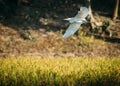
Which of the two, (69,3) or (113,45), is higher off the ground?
(69,3)

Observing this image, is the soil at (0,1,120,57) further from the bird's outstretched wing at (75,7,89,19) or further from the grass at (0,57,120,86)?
the bird's outstretched wing at (75,7,89,19)

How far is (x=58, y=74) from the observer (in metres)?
6.90

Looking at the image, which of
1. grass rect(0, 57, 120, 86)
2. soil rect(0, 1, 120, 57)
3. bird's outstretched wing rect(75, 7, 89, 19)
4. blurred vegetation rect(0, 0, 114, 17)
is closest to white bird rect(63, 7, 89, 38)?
bird's outstretched wing rect(75, 7, 89, 19)

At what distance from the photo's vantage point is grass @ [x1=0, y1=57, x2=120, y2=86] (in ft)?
22.2

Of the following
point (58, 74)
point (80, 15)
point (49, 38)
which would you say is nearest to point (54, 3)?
point (49, 38)

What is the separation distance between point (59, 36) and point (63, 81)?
19.0 ft

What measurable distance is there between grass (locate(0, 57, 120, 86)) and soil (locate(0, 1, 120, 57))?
11.4 ft

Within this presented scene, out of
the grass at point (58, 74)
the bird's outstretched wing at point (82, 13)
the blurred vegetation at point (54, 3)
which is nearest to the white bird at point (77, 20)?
the bird's outstretched wing at point (82, 13)

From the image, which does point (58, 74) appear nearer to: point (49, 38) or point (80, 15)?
point (80, 15)

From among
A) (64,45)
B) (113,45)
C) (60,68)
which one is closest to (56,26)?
(64,45)

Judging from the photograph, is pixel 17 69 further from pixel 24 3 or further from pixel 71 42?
pixel 24 3

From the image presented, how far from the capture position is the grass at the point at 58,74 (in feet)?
22.2

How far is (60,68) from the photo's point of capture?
23.9ft

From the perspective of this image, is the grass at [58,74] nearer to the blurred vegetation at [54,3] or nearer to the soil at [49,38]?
the soil at [49,38]
